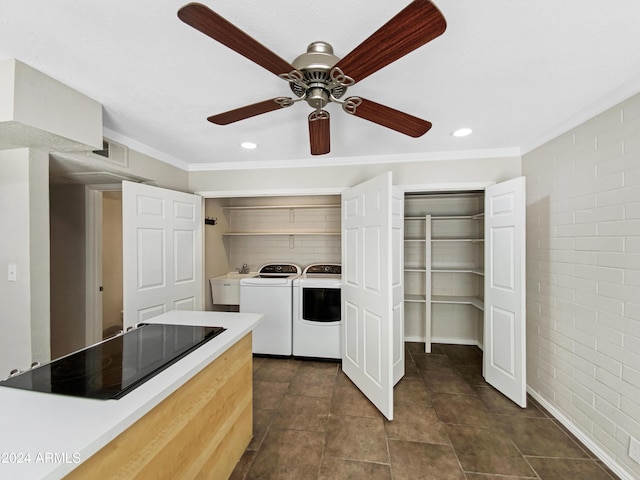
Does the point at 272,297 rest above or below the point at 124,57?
below

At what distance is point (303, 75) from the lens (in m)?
1.15

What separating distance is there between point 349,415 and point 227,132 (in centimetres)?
257

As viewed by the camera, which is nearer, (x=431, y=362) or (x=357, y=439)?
(x=357, y=439)

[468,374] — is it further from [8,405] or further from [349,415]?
[8,405]

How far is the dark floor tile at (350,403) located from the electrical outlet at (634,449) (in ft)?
4.83

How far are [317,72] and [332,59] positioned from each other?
8cm

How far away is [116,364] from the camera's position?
3.83 feet

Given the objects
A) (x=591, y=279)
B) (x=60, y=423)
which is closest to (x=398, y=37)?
(x=60, y=423)

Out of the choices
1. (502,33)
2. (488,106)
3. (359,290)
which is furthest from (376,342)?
(502,33)

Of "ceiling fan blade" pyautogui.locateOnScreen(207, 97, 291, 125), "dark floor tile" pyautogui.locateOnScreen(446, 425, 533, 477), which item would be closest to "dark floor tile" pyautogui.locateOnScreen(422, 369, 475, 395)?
"dark floor tile" pyautogui.locateOnScreen(446, 425, 533, 477)

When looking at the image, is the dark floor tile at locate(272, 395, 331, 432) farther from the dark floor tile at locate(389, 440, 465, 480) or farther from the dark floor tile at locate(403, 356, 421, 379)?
the dark floor tile at locate(403, 356, 421, 379)

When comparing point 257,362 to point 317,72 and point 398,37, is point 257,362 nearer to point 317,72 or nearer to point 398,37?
point 317,72

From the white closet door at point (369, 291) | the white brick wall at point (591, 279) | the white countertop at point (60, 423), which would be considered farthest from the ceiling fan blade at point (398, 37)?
the white brick wall at point (591, 279)

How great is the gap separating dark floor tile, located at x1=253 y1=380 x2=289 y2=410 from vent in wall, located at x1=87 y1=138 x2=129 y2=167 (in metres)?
2.40
